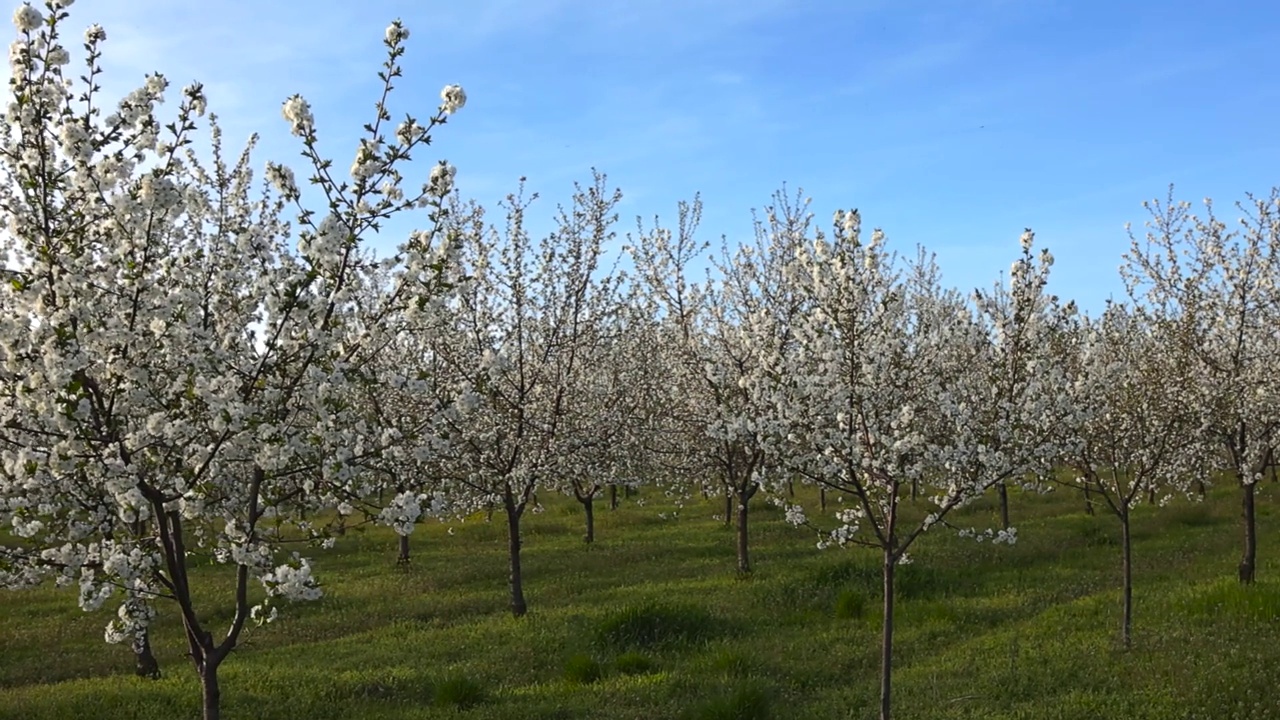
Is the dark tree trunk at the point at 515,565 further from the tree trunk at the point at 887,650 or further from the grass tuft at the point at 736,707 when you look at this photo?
the tree trunk at the point at 887,650

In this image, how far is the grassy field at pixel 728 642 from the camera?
10984mm

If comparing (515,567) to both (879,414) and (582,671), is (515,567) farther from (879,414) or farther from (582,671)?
Result: (879,414)

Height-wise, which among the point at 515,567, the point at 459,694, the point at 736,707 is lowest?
the point at 459,694

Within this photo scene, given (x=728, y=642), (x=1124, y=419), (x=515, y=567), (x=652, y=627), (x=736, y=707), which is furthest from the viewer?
(x=515, y=567)

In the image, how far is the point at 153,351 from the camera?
7.63m

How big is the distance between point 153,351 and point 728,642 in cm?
980

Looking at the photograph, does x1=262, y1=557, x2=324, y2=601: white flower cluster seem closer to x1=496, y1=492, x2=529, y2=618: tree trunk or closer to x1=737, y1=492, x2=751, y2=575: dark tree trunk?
x1=496, y1=492, x2=529, y2=618: tree trunk

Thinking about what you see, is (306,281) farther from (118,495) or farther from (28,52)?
(28,52)

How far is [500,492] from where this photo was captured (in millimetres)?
17391

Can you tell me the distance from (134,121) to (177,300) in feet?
5.38

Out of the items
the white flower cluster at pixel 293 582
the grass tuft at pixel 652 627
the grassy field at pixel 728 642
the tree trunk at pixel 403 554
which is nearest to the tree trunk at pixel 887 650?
the grassy field at pixel 728 642

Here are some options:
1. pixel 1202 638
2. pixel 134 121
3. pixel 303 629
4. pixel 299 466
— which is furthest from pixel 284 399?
pixel 1202 638

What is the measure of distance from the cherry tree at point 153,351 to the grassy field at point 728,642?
15.8 ft

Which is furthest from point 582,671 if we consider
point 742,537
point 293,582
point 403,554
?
point 403,554
